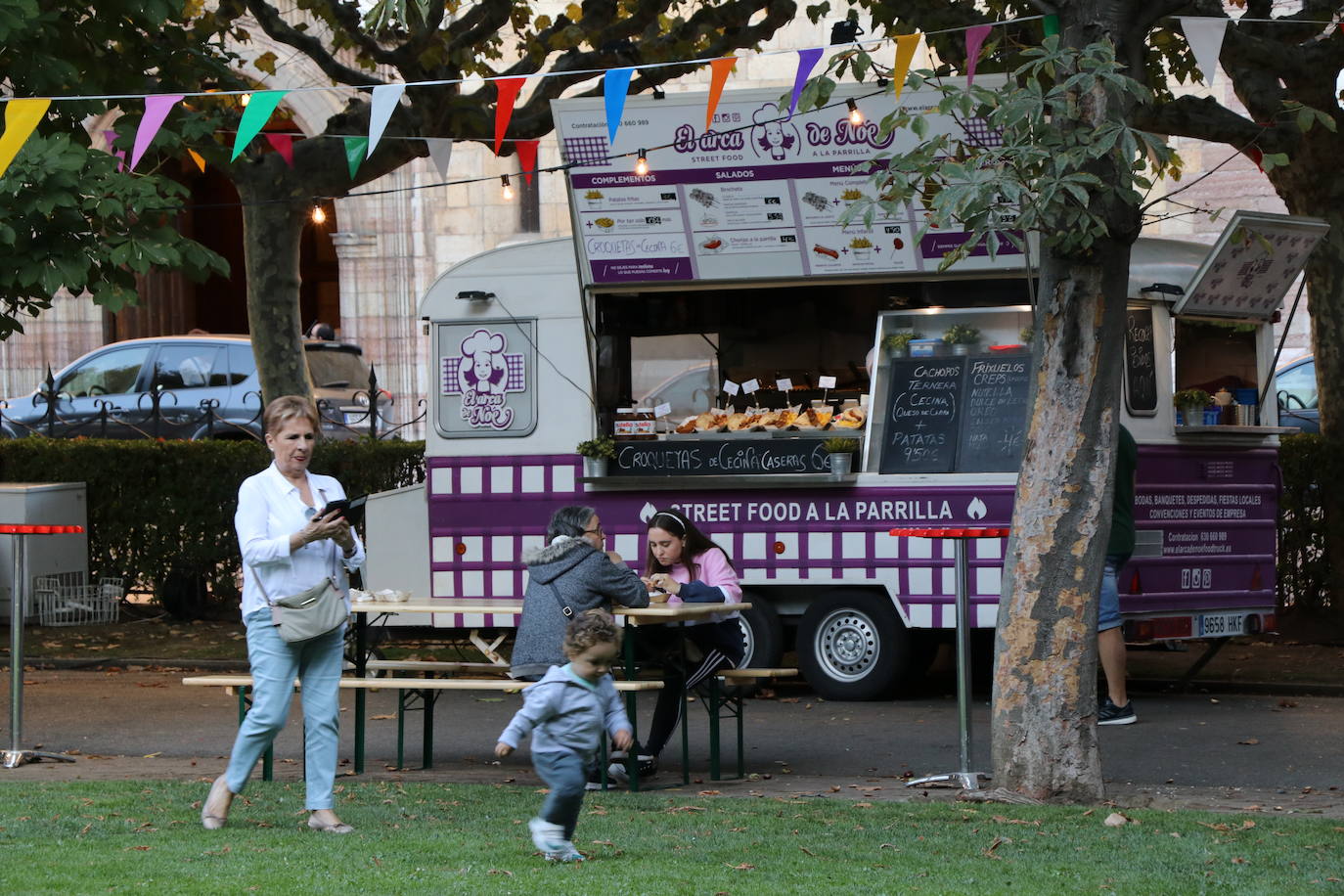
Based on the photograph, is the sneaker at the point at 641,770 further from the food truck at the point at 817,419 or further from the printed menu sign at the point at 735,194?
the printed menu sign at the point at 735,194

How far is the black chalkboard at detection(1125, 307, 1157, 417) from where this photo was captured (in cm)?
1138

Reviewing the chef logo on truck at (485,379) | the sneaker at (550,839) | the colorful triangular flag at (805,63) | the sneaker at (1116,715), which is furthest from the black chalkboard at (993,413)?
the sneaker at (550,839)

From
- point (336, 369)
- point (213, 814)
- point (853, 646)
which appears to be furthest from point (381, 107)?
point (336, 369)

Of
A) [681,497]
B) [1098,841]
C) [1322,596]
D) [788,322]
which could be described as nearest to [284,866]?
[1098,841]

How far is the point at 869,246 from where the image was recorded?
11516 mm

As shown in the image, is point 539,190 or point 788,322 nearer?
point 788,322

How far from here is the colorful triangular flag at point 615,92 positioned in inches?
407

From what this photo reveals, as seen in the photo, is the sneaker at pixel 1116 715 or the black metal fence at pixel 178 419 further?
the black metal fence at pixel 178 419

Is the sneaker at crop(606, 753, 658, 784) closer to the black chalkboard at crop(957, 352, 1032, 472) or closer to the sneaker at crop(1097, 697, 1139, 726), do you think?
the sneaker at crop(1097, 697, 1139, 726)

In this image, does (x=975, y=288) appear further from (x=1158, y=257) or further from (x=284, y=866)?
(x=284, y=866)

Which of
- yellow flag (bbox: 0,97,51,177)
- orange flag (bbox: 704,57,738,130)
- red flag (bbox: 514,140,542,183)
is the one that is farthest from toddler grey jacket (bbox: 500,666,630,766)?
red flag (bbox: 514,140,542,183)

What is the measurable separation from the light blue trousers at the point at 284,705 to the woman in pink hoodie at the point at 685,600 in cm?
188

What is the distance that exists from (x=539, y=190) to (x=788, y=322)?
13.8 metres

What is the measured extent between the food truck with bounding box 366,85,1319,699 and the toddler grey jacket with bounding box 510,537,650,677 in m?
3.60
